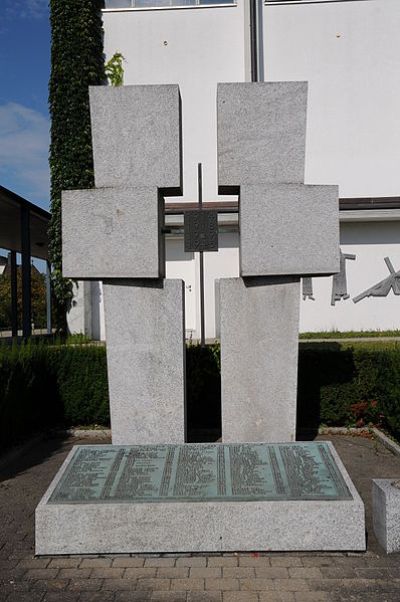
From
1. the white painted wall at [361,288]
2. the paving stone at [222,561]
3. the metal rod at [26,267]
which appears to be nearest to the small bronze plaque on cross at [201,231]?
the paving stone at [222,561]

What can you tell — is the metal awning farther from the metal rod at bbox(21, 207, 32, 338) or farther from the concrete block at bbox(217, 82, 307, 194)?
the concrete block at bbox(217, 82, 307, 194)

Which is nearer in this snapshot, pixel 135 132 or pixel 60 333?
pixel 135 132

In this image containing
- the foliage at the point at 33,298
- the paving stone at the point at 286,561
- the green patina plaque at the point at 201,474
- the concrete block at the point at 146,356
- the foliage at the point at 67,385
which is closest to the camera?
the paving stone at the point at 286,561

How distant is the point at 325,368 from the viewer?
7.58m

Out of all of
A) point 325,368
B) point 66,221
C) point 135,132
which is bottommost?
point 325,368

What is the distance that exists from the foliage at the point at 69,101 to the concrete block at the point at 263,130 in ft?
41.9

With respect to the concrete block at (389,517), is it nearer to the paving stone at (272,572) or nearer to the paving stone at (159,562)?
the paving stone at (272,572)

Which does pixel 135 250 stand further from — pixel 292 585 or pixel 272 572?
pixel 292 585

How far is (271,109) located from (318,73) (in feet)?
45.1

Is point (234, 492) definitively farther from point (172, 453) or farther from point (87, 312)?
point (87, 312)

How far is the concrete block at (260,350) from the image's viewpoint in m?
5.48

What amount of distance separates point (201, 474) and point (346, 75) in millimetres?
16283

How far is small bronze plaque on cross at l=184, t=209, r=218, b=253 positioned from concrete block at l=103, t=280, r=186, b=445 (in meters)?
3.01

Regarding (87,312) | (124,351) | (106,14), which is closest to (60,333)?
(87,312)
